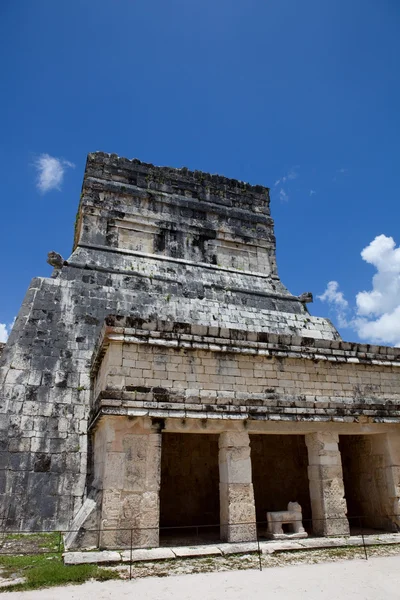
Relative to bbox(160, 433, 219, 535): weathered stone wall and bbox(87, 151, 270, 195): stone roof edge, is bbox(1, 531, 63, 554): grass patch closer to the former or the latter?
bbox(160, 433, 219, 535): weathered stone wall

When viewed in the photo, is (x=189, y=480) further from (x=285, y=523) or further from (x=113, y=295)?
(x=113, y=295)

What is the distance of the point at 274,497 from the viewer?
13062 mm

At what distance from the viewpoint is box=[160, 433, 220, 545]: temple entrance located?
12.3 m

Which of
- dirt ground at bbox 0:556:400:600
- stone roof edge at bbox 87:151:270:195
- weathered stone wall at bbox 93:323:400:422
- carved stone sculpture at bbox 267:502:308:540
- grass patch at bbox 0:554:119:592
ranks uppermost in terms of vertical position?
stone roof edge at bbox 87:151:270:195

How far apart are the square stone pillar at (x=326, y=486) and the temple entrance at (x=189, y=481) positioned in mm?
3462

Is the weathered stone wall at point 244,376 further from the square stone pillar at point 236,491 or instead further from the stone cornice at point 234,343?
the square stone pillar at point 236,491

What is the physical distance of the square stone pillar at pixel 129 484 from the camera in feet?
26.9

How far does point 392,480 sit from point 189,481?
5.45 metres

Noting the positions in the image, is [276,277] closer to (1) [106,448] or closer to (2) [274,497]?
(2) [274,497]

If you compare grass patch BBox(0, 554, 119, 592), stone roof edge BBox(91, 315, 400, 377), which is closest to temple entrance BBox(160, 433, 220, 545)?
stone roof edge BBox(91, 315, 400, 377)

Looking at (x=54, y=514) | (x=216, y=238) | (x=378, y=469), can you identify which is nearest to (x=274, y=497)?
(x=378, y=469)

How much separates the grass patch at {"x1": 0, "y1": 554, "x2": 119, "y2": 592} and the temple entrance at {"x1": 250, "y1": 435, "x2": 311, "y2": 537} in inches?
278

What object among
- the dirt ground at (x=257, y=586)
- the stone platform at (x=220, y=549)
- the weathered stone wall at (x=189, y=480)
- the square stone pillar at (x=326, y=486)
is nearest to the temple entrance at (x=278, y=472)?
the weathered stone wall at (x=189, y=480)

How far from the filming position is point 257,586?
630 cm
